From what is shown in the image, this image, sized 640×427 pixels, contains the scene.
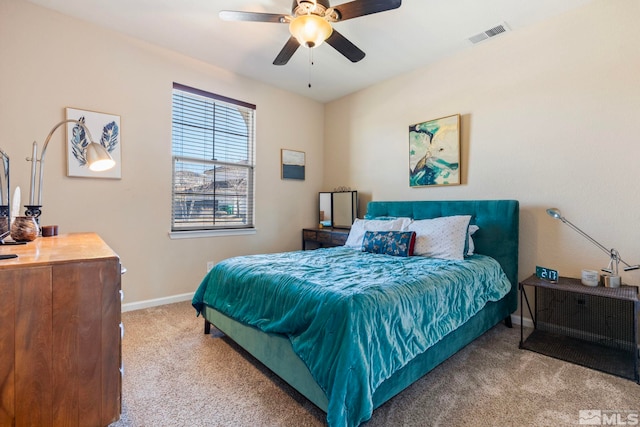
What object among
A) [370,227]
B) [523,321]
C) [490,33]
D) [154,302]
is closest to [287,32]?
[490,33]

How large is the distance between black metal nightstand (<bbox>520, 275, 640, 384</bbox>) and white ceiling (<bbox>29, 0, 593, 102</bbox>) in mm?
2301

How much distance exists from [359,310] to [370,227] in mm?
1889

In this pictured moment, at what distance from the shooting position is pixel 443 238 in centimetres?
262

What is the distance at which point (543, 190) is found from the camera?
2662mm

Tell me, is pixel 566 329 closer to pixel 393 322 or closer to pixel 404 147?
pixel 393 322

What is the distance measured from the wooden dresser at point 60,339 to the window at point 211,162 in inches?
86.0

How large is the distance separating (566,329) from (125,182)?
437cm

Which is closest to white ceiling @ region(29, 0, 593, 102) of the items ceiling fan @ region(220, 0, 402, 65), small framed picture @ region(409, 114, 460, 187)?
ceiling fan @ region(220, 0, 402, 65)

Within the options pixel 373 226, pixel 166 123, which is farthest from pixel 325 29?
pixel 166 123

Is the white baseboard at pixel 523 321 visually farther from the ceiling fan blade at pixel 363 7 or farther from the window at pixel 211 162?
the window at pixel 211 162

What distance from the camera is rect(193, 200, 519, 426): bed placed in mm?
1340

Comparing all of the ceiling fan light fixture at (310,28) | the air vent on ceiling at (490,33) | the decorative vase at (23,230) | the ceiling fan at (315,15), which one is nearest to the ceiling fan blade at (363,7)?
the ceiling fan at (315,15)

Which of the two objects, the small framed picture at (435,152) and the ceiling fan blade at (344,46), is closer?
the ceiling fan blade at (344,46)

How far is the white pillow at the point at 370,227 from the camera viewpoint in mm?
3093
